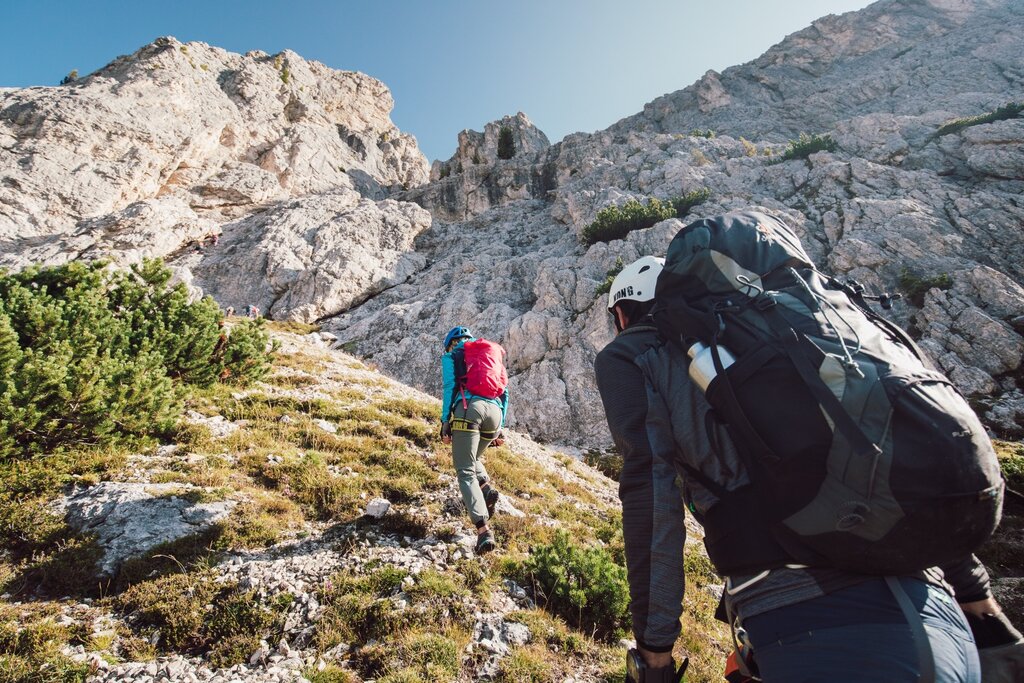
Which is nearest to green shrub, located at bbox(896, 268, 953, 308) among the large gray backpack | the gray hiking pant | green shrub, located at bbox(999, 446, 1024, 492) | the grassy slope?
green shrub, located at bbox(999, 446, 1024, 492)

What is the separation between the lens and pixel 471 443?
21.5ft

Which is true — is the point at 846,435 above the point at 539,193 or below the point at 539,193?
below

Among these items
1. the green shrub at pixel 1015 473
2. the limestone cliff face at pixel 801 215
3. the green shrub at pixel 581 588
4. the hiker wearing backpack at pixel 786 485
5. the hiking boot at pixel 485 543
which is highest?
the limestone cliff face at pixel 801 215

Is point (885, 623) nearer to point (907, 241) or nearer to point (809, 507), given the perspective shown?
point (809, 507)

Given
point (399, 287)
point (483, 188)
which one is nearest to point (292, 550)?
point (399, 287)

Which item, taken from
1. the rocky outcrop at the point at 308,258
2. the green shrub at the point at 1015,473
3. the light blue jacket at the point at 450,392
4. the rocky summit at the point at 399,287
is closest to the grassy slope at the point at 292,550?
the rocky summit at the point at 399,287

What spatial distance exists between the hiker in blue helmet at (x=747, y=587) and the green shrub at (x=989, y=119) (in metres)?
47.9

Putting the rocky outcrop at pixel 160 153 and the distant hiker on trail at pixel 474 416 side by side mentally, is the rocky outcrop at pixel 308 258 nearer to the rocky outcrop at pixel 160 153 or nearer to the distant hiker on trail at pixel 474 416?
the rocky outcrop at pixel 160 153

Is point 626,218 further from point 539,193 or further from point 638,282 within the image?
point 638,282

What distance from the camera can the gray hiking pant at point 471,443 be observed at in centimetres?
632

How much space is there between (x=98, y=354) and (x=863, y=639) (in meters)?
11.0

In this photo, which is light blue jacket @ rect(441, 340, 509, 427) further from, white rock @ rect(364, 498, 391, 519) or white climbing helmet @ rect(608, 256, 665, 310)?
white climbing helmet @ rect(608, 256, 665, 310)

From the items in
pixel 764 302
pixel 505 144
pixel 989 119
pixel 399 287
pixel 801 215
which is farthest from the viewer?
pixel 505 144

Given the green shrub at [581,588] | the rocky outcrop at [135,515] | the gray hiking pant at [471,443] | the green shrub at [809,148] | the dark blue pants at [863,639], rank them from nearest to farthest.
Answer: the dark blue pants at [863,639] < the green shrub at [581,588] < the rocky outcrop at [135,515] < the gray hiking pant at [471,443] < the green shrub at [809,148]
